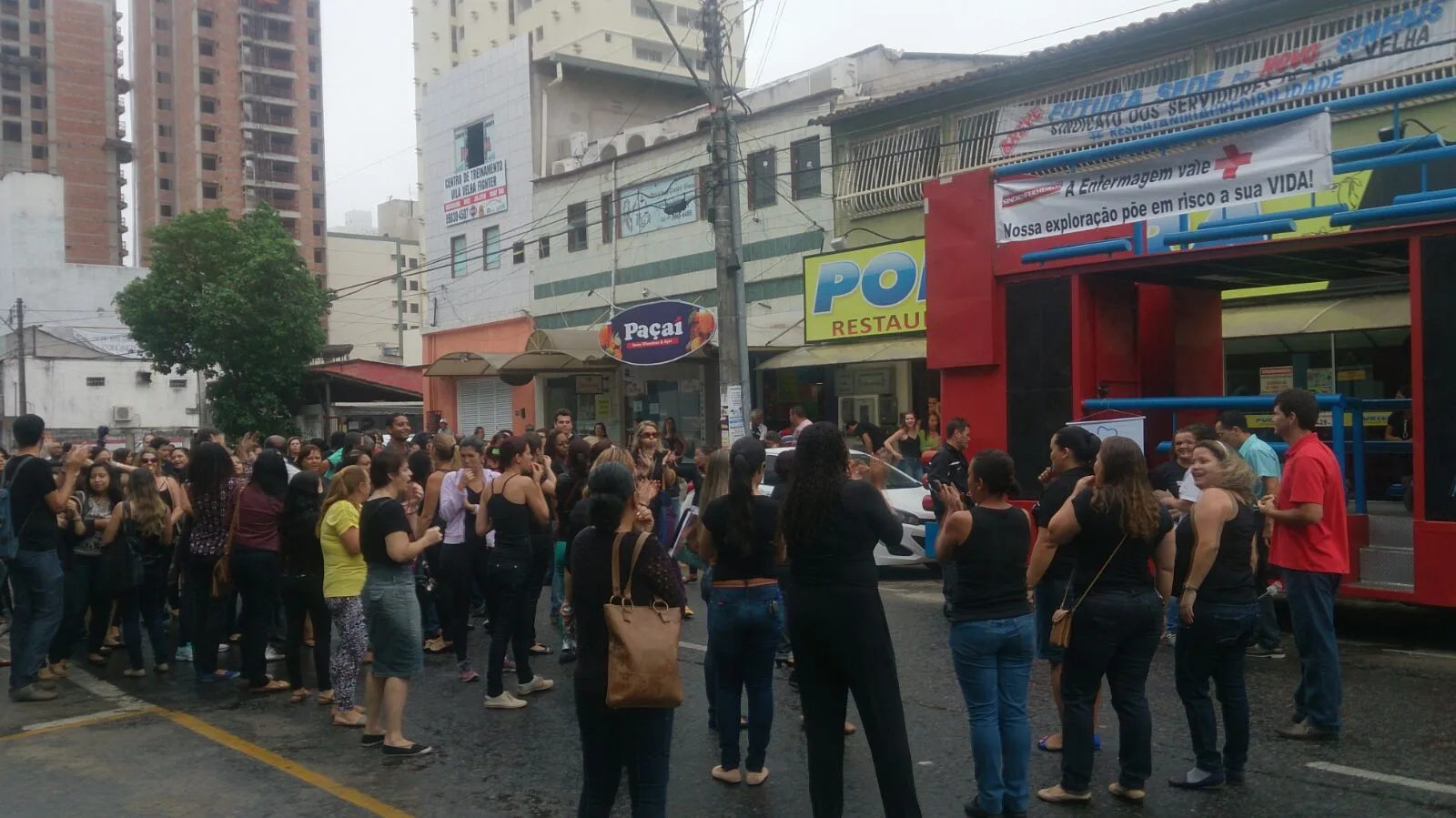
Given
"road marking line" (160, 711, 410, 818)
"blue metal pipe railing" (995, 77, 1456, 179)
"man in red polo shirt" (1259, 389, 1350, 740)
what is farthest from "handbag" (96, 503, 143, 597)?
"blue metal pipe railing" (995, 77, 1456, 179)

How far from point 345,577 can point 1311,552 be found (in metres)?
5.66

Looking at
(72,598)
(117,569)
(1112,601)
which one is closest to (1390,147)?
(1112,601)

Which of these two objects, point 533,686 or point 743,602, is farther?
point 533,686

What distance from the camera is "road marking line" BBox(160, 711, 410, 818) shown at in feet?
19.0

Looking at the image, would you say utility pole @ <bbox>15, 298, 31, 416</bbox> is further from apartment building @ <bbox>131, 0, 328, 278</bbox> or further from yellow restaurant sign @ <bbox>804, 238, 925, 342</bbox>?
yellow restaurant sign @ <bbox>804, 238, 925, 342</bbox>

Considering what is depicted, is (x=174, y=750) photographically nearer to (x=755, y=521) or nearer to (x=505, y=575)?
(x=505, y=575)

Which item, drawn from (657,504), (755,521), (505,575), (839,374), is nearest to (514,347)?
(839,374)

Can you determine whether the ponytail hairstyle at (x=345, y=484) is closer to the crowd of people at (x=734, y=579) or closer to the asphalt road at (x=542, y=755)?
the crowd of people at (x=734, y=579)

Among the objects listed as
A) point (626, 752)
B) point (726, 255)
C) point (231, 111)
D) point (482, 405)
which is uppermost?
point (231, 111)

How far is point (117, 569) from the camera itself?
8844 millimetres

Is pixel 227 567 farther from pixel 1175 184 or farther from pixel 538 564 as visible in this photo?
pixel 1175 184

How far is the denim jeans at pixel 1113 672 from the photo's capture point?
5266 mm

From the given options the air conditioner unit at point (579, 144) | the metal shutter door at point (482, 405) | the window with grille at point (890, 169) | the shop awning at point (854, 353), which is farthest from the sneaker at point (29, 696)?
the air conditioner unit at point (579, 144)

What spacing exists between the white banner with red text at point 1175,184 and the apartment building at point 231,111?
257 feet
